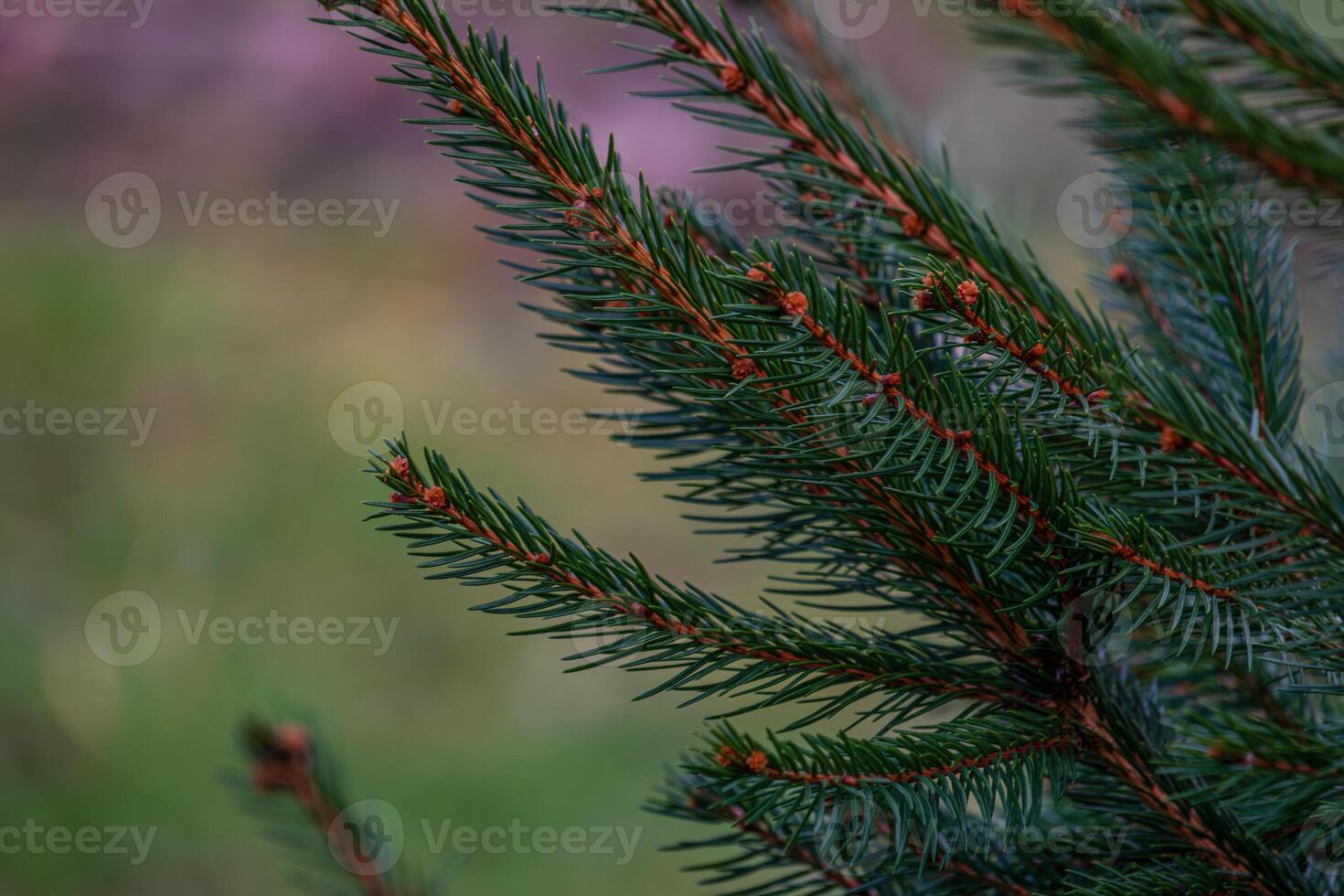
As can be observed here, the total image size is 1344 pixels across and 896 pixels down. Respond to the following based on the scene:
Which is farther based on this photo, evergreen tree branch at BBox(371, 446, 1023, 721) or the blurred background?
the blurred background

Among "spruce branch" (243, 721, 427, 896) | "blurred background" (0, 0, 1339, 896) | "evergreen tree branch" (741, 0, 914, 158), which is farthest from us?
"blurred background" (0, 0, 1339, 896)

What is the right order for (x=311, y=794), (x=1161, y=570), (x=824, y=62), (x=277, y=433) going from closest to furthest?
1. (x=1161, y=570)
2. (x=311, y=794)
3. (x=824, y=62)
4. (x=277, y=433)

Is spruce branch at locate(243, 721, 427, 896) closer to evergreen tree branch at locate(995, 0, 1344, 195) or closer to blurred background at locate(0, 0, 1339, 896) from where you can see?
evergreen tree branch at locate(995, 0, 1344, 195)

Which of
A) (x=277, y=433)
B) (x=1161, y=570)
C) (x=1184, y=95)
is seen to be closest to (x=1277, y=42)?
(x=1184, y=95)

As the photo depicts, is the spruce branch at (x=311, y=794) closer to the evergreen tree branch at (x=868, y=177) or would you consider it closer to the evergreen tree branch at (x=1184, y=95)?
the evergreen tree branch at (x=868, y=177)

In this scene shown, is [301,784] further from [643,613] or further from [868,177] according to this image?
[868,177]

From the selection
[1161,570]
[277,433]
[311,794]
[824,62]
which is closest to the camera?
[1161,570]

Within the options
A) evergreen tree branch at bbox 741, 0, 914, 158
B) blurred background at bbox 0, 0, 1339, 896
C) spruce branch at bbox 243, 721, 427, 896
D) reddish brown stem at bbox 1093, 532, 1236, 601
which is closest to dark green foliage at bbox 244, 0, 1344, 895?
reddish brown stem at bbox 1093, 532, 1236, 601

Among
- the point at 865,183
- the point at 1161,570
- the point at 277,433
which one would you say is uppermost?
the point at 865,183
